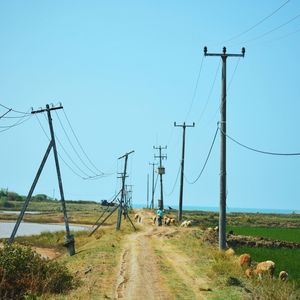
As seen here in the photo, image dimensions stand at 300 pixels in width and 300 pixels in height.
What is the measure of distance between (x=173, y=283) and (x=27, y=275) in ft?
16.4

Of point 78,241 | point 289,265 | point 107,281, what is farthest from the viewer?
point 78,241

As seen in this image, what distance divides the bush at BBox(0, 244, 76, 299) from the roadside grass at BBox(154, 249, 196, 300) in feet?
11.0

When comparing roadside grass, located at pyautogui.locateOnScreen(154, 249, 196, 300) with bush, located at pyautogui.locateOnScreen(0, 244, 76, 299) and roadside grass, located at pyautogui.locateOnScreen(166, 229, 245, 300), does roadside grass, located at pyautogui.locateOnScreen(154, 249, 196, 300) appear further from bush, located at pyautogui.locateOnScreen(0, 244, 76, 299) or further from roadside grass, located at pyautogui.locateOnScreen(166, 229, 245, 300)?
bush, located at pyautogui.locateOnScreen(0, 244, 76, 299)

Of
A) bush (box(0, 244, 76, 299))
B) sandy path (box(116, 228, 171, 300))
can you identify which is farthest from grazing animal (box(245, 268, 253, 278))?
bush (box(0, 244, 76, 299))

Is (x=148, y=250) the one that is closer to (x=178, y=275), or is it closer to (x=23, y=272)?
(x=178, y=275)

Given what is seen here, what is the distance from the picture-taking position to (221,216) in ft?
87.9

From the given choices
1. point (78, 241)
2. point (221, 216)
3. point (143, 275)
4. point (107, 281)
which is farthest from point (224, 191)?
point (78, 241)

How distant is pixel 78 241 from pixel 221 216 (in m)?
18.6

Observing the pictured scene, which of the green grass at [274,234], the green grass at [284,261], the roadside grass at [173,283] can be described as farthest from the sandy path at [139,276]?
the green grass at [274,234]

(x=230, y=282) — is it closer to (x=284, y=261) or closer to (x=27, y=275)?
(x=27, y=275)

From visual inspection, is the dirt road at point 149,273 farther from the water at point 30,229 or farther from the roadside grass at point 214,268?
the water at point 30,229

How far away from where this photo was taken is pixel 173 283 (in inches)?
733

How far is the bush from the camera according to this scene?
53.2 feet

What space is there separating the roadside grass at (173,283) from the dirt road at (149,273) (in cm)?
10
